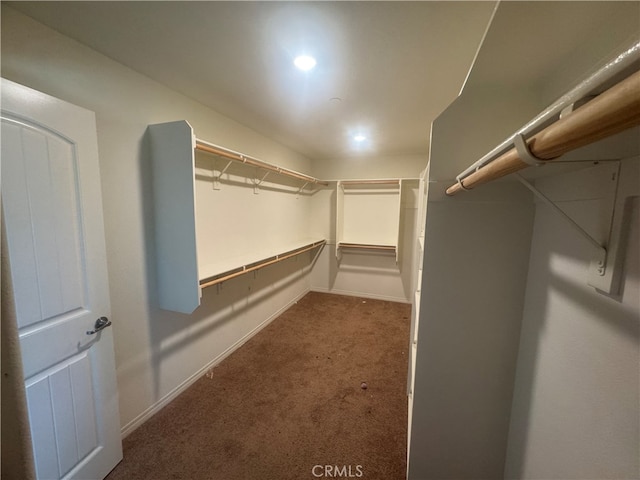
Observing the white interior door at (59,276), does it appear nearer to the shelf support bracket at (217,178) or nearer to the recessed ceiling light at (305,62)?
the shelf support bracket at (217,178)

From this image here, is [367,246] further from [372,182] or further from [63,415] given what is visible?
[63,415]

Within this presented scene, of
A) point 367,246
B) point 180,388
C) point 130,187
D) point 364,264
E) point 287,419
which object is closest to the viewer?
point 130,187

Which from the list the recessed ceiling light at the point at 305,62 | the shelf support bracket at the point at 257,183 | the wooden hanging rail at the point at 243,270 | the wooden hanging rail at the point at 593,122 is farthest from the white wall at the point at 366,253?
the wooden hanging rail at the point at 593,122

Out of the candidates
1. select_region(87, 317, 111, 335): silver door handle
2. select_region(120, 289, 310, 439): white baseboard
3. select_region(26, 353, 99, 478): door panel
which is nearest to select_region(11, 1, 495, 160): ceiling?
select_region(87, 317, 111, 335): silver door handle

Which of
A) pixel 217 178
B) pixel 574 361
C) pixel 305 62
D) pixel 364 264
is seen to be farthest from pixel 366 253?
pixel 574 361

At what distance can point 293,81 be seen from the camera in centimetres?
167

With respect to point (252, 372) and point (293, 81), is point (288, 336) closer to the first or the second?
point (252, 372)

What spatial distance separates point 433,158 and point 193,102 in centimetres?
192

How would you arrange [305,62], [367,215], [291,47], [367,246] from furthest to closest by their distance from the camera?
1. [367,215]
2. [367,246]
3. [305,62]
4. [291,47]

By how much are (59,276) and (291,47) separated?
1.64 m

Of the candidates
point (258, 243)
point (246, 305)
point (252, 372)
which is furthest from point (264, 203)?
point (252, 372)

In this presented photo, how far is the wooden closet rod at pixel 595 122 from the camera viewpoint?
0.29 meters

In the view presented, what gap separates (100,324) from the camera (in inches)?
54.1
